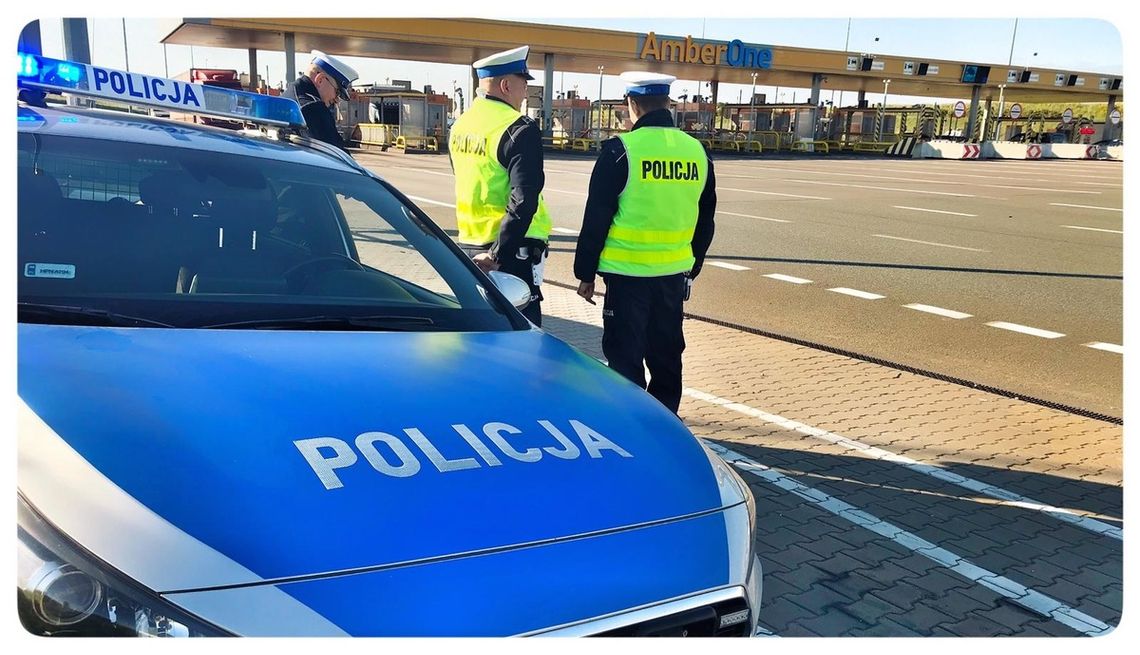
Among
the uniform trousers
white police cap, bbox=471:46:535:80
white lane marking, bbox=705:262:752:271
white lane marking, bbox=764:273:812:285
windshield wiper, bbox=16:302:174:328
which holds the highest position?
white police cap, bbox=471:46:535:80

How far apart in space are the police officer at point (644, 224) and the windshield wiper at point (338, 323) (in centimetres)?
152

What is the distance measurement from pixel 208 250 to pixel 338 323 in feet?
1.72

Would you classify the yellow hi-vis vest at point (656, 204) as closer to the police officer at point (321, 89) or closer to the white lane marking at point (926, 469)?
the white lane marking at point (926, 469)

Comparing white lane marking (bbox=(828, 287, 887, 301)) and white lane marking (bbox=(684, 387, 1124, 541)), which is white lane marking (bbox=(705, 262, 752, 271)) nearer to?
white lane marking (bbox=(828, 287, 887, 301))

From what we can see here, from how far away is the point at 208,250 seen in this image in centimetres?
276

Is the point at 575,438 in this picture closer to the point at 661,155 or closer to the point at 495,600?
the point at 495,600

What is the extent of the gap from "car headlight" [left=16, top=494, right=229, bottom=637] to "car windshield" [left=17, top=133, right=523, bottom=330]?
2.96 ft

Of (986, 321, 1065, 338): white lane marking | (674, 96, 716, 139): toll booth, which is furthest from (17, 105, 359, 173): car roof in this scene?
(674, 96, 716, 139): toll booth

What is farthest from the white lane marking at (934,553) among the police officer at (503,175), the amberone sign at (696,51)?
the amberone sign at (696,51)

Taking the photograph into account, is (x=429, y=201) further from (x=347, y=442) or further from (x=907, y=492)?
(x=347, y=442)

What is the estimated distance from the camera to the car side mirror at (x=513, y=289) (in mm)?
3142

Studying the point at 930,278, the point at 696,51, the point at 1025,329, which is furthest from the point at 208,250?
the point at 696,51

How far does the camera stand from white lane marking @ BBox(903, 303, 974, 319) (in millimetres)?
8109

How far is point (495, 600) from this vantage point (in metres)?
1.62
